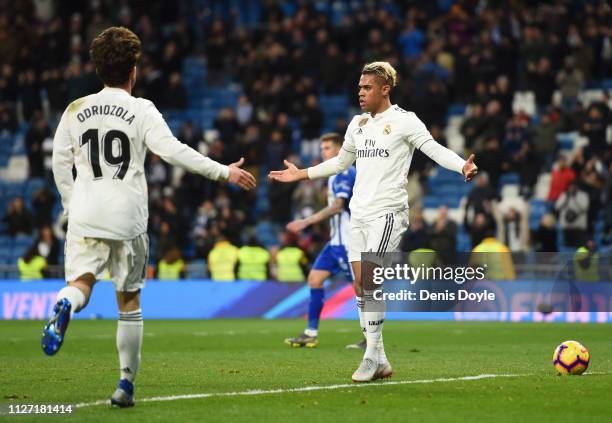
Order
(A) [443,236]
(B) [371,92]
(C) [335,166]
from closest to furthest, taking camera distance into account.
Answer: (B) [371,92]
(C) [335,166]
(A) [443,236]

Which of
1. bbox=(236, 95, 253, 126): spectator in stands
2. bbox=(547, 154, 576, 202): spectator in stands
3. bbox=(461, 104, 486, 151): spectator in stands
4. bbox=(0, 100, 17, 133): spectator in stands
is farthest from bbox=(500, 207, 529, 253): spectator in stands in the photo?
bbox=(0, 100, 17, 133): spectator in stands

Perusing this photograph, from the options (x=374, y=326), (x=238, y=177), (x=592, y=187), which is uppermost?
(x=238, y=177)

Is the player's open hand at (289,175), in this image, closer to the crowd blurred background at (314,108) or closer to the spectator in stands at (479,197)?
the crowd blurred background at (314,108)

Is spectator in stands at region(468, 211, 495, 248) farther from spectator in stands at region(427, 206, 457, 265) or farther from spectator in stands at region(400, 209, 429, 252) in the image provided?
spectator in stands at region(400, 209, 429, 252)

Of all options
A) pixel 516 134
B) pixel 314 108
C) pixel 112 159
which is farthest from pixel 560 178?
pixel 112 159

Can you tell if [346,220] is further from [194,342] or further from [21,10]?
[21,10]

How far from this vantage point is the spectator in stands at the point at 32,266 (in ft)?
80.8

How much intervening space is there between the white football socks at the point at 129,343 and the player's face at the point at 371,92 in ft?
10.6

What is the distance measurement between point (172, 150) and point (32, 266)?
720 inches

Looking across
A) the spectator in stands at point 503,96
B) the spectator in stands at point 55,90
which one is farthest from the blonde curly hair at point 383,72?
the spectator in stands at point 55,90

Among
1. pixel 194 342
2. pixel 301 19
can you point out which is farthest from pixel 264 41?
pixel 194 342

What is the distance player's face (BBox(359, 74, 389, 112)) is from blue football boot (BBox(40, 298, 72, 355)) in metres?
3.68

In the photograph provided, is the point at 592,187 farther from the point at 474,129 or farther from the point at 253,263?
the point at 253,263

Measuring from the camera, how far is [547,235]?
2398 cm
